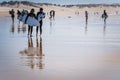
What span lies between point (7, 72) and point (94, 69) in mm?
2597

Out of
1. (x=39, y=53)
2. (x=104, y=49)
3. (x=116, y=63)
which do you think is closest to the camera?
(x=116, y=63)

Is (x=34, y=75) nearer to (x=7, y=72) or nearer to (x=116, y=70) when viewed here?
(x=7, y=72)

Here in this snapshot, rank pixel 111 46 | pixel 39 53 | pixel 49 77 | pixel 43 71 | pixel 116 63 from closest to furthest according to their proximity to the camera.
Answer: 1. pixel 49 77
2. pixel 43 71
3. pixel 116 63
4. pixel 39 53
5. pixel 111 46

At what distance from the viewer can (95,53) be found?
20750 mm

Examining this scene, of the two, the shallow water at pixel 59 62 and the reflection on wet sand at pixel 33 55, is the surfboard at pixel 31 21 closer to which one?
the reflection on wet sand at pixel 33 55

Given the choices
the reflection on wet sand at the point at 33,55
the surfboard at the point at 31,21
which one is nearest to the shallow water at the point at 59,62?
the reflection on wet sand at the point at 33,55

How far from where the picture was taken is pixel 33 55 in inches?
782

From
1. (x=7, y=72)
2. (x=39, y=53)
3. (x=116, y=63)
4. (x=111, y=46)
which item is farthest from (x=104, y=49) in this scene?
(x=7, y=72)

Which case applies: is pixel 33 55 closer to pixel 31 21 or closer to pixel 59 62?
pixel 59 62

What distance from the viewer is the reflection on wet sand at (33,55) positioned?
16.8 m

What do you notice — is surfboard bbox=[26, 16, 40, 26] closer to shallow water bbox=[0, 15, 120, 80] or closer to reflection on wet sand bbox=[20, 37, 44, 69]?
reflection on wet sand bbox=[20, 37, 44, 69]

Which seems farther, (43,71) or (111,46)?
(111,46)

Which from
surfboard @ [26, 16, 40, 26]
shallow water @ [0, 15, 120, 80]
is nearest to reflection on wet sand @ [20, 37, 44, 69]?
shallow water @ [0, 15, 120, 80]

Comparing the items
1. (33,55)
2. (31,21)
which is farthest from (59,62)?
(31,21)
